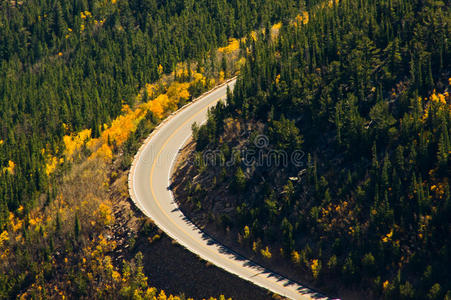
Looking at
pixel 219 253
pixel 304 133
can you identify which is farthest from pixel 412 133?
pixel 219 253

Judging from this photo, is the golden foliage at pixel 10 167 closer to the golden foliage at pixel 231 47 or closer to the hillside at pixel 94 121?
the hillside at pixel 94 121

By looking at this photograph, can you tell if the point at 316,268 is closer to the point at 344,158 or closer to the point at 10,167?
the point at 344,158

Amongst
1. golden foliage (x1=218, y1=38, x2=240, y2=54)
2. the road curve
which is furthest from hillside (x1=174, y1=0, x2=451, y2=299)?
golden foliage (x1=218, y1=38, x2=240, y2=54)

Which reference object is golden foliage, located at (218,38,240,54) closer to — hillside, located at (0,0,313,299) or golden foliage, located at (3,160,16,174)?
hillside, located at (0,0,313,299)

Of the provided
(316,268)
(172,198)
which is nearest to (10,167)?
(172,198)

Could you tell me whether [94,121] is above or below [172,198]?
above

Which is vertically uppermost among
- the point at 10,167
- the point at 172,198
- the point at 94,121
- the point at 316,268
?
the point at 94,121

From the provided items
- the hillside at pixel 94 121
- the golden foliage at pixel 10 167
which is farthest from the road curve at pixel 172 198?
the golden foliage at pixel 10 167

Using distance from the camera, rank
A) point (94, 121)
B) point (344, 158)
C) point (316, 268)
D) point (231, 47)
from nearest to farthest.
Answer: point (316, 268) → point (344, 158) → point (94, 121) → point (231, 47)
